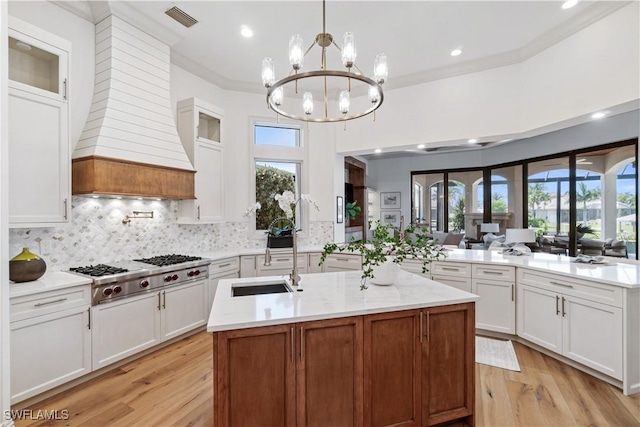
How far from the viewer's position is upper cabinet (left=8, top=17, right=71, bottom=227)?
234cm

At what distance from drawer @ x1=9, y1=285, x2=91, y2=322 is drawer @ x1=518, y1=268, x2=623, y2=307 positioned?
426 centimetres

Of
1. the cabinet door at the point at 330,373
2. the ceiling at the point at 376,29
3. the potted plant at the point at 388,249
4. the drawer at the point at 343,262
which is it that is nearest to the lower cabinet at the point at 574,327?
the potted plant at the point at 388,249

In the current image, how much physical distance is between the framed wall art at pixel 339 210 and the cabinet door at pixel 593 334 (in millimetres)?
3261

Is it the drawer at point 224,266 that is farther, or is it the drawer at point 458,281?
the drawer at point 224,266

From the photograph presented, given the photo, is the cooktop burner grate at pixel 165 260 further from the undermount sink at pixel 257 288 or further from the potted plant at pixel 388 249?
the potted plant at pixel 388 249

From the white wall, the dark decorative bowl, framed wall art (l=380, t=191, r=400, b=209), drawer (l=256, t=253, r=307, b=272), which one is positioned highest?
the white wall

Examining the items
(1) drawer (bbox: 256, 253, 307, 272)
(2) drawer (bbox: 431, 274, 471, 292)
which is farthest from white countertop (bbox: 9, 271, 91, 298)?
(2) drawer (bbox: 431, 274, 471, 292)

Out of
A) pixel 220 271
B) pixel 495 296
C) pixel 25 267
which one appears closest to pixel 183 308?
pixel 220 271

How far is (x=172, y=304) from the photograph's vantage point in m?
3.30

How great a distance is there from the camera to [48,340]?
2330mm

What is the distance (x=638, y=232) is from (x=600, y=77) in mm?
2785

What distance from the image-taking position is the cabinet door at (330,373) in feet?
5.61

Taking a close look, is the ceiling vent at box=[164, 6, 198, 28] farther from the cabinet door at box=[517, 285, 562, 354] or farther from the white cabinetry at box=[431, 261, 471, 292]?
the cabinet door at box=[517, 285, 562, 354]

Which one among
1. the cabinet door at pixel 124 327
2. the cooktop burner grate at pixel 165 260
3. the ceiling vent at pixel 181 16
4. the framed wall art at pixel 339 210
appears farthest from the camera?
the framed wall art at pixel 339 210
